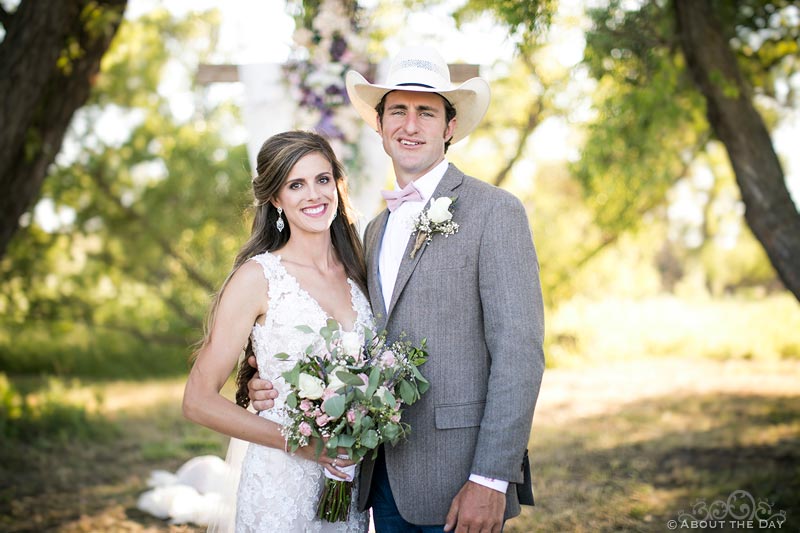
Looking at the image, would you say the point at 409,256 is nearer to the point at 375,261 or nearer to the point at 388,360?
the point at 375,261

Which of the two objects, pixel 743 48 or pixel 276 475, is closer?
pixel 276 475

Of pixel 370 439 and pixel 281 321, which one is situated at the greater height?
pixel 281 321

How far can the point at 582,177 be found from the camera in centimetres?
632

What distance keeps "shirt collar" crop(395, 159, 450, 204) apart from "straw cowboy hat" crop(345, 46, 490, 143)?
294mm

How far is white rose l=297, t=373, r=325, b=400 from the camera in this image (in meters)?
2.27

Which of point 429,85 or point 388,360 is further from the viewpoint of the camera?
point 429,85

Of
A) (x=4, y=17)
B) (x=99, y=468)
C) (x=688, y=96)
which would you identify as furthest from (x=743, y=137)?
(x=99, y=468)

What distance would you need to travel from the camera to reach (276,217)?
10.4 feet

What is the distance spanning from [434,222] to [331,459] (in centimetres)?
90

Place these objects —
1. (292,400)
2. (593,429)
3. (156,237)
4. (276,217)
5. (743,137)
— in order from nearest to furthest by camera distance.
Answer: (292,400), (276,217), (743,137), (593,429), (156,237)

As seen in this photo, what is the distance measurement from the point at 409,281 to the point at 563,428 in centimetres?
537

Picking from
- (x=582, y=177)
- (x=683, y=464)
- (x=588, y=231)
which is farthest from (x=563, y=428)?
(x=588, y=231)

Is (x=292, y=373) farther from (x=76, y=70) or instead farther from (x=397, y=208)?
(x=76, y=70)

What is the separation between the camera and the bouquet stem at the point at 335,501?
273cm
